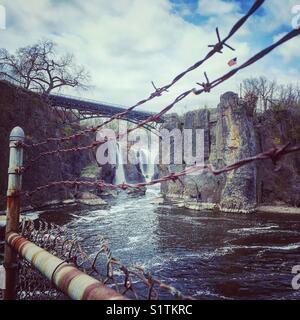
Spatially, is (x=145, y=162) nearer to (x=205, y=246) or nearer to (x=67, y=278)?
(x=205, y=246)

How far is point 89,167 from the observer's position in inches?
1391

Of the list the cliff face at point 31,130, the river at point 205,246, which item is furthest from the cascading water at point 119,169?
the river at point 205,246

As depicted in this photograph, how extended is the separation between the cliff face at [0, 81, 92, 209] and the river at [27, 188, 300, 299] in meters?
3.42

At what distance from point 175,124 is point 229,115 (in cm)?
805

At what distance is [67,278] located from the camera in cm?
155

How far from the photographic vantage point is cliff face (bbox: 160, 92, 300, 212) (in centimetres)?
2491

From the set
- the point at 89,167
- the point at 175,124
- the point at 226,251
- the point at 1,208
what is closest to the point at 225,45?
the point at 226,251

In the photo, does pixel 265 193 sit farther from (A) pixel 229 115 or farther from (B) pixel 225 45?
(B) pixel 225 45

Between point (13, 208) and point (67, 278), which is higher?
point (13, 208)

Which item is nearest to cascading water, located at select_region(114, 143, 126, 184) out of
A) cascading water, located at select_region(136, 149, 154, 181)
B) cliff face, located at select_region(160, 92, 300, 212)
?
cascading water, located at select_region(136, 149, 154, 181)

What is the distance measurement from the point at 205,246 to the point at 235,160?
1362 cm

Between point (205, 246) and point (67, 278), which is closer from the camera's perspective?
point (67, 278)

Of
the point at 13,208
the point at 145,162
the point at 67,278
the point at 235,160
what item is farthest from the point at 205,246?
the point at 145,162

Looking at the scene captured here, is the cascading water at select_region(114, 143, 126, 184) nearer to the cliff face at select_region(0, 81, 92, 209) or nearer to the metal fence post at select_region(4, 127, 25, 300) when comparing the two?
the cliff face at select_region(0, 81, 92, 209)
